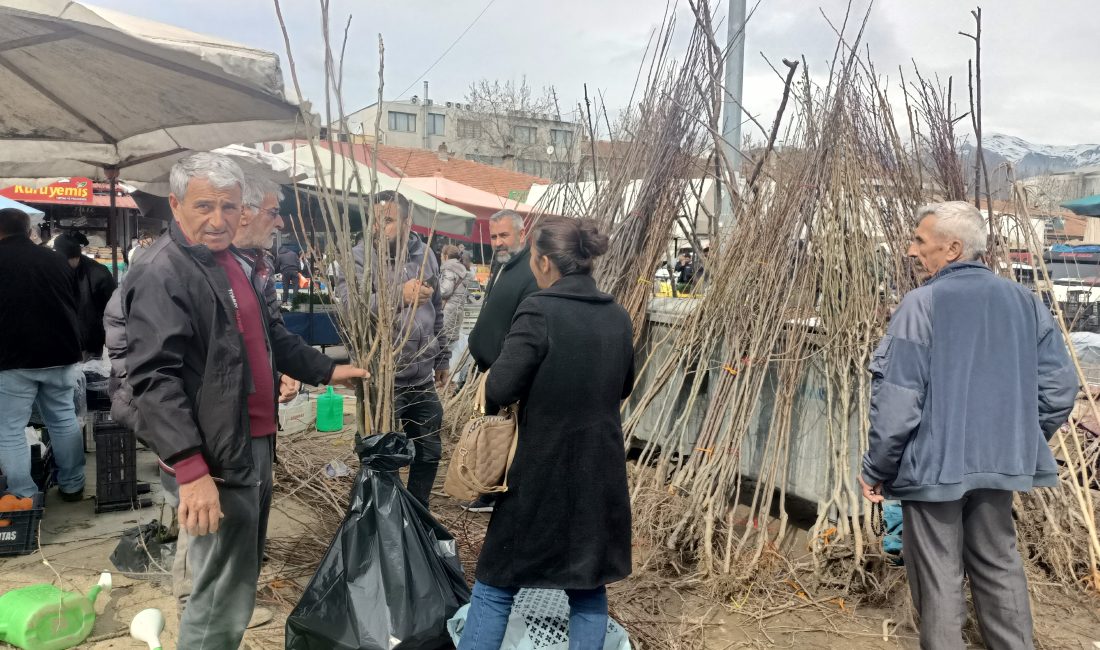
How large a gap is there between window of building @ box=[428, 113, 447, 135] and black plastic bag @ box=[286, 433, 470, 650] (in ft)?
170

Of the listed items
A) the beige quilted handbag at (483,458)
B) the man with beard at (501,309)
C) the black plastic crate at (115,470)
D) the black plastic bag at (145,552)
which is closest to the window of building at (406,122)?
the black plastic crate at (115,470)

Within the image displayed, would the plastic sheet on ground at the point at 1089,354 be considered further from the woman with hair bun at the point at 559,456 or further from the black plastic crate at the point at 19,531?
the black plastic crate at the point at 19,531

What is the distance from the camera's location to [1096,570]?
10.8ft

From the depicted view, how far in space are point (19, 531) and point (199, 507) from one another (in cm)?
231

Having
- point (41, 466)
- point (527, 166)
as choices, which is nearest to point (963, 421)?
point (41, 466)

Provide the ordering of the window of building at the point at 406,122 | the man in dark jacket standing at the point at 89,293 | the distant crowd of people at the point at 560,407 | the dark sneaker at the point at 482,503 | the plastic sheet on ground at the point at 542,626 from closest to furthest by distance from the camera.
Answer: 1. the distant crowd of people at the point at 560,407
2. the dark sneaker at the point at 482,503
3. the plastic sheet on ground at the point at 542,626
4. the man in dark jacket standing at the point at 89,293
5. the window of building at the point at 406,122

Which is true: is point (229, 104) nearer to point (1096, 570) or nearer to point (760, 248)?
point (760, 248)

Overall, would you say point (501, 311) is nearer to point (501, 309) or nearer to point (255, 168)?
point (501, 309)

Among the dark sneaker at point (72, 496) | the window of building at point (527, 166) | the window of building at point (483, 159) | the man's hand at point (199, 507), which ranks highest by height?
the window of building at point (483, 159)

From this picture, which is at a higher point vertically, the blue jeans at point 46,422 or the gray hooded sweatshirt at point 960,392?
the gray hooded sweatshirt at point 960,392

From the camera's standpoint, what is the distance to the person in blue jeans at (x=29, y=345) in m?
3.67

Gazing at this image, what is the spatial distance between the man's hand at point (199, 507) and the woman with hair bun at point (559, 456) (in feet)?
2.44

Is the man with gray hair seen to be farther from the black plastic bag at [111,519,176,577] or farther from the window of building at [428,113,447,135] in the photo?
the window of building at [428,113,447,135]

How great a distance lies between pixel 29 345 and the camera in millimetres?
3701
